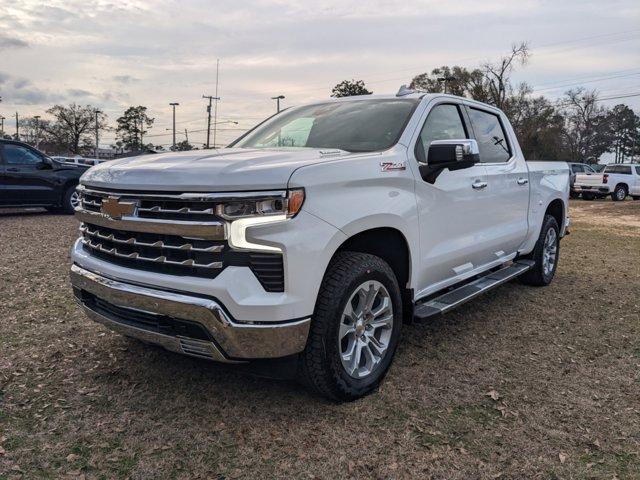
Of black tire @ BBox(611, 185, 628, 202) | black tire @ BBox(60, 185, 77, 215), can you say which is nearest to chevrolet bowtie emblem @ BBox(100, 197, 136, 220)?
black tire @ BBox(60, 185, 77, 215)

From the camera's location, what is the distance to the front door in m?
3.70

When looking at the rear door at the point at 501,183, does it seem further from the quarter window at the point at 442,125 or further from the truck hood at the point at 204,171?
the truck hood at the point at 204,171

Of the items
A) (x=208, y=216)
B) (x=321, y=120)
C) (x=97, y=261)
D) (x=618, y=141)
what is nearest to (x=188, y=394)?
(x=97, y=261)

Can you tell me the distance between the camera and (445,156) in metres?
3.51

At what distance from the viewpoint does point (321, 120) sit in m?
4.26

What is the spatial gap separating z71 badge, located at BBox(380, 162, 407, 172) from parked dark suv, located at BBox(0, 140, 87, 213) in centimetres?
919

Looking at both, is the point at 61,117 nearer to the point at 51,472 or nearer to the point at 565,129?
the point at 565,129

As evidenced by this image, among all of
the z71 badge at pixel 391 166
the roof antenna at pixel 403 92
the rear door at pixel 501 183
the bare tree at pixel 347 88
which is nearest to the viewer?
the z71 badge at pixel 391 166

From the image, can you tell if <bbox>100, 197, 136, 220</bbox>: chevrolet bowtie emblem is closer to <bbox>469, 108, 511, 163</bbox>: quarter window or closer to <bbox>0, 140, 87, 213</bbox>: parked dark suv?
<bbox>469, 108, 511, 163</bbox>: quarter window

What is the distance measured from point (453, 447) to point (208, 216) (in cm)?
173

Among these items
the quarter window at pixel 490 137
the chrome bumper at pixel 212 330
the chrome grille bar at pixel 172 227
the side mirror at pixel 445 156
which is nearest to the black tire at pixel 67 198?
the quarter window at pixel 490 137

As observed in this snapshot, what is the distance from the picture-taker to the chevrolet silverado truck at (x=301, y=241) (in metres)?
2.65

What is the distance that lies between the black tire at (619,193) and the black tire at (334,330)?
24.8m

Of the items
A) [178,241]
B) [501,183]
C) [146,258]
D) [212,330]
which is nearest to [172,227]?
[178,241]
